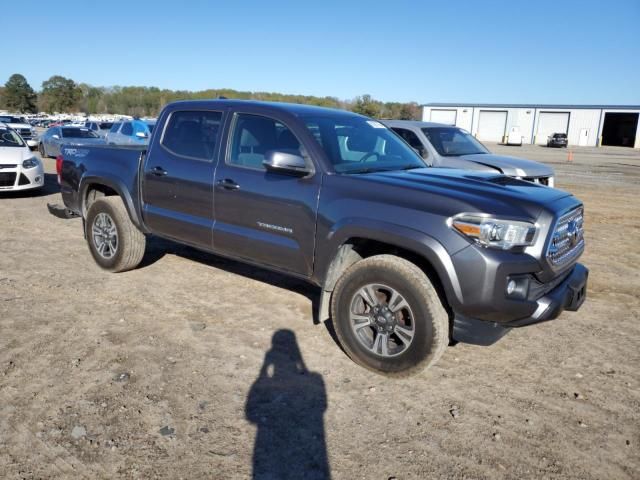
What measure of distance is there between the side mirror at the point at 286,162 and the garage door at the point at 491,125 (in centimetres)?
6640

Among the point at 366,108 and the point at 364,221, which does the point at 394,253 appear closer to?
the point at 364,221

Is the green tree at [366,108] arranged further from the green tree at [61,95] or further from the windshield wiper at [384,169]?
the windshield wiper at [384,169]

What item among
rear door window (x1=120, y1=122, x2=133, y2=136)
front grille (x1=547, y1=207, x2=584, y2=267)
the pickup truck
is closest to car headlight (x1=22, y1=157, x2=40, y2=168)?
the pickup truck

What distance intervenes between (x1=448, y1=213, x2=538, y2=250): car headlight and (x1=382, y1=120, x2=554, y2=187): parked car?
556cm

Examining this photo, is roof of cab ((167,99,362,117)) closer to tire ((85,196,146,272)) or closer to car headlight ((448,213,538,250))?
tire ((85,196,146,272))

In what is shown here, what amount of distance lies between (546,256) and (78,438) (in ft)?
10.2

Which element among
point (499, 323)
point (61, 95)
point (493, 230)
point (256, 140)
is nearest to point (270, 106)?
point (256, 140)

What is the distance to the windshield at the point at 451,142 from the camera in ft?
31.8

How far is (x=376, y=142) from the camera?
16.3ft

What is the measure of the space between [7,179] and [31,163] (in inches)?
24.1

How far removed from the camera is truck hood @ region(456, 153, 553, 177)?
353 inches

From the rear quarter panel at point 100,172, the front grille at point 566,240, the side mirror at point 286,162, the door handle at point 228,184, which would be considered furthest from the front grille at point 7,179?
the front grille at point 566,240

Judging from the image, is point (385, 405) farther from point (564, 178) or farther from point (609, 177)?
point (609, 177)

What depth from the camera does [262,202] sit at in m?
4.49
